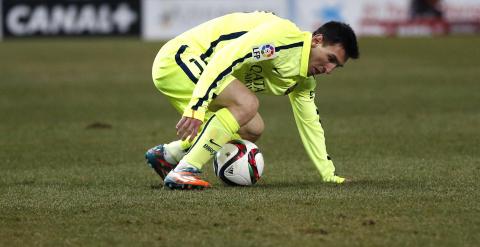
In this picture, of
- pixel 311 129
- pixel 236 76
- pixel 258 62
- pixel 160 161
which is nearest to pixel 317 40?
pixel 258 62

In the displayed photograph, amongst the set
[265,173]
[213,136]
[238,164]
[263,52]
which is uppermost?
[263,52]

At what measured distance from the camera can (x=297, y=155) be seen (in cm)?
1030

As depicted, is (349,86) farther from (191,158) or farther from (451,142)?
(191,158)

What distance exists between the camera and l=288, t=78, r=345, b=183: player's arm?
795 centimetres

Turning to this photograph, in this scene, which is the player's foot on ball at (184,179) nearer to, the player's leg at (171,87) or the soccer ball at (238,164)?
the soccer ball at (238,164)

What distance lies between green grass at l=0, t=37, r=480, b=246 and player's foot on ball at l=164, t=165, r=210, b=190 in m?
0.10

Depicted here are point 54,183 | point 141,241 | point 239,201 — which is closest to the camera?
point 141,241

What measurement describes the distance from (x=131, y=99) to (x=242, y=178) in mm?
9997

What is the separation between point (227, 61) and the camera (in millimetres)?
7105

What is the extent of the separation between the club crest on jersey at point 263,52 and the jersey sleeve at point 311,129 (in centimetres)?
73

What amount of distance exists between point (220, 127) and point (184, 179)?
445 mm

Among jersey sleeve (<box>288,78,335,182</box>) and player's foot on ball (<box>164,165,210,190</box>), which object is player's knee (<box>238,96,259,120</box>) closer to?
player's foot on ball (<box>164,165,210,190</box>)

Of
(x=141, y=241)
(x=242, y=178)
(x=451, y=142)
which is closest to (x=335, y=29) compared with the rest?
(x=242, y=178)

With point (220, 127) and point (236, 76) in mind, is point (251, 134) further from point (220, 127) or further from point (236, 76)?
point (220, 127)
